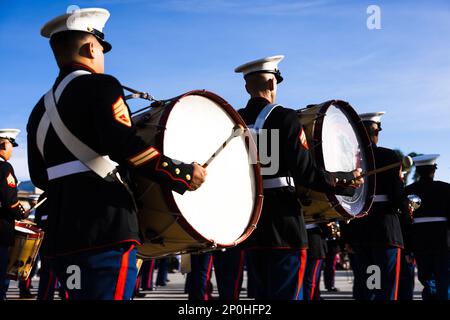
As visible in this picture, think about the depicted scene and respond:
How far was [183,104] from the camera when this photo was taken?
360cm

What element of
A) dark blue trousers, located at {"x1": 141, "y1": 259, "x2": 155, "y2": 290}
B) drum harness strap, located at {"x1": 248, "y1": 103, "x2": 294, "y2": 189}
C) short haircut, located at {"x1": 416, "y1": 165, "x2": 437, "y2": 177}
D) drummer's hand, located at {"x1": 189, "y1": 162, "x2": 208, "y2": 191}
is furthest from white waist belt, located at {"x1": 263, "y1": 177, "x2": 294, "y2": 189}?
dark blue trousers, located at {"x1": 141, "y1": 259, "x2": 155, "y2": 290}

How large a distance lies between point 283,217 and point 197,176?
1295mm

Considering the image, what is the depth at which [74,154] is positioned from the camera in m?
3.19

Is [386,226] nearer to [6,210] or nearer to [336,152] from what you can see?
[336,152]

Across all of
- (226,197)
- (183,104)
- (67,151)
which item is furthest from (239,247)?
(67,151)

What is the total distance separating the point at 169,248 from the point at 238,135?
0.81 m

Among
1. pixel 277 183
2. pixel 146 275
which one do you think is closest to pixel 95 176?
pixel 277 183

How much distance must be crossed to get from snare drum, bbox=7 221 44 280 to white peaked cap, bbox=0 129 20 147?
97 centimetres

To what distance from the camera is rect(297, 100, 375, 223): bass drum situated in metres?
4.89

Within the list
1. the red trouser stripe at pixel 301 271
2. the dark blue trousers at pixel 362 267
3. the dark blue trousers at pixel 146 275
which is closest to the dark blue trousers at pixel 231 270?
the red trouser stripe at pixel 301 271

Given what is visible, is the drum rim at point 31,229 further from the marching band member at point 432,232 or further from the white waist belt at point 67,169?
the white waist belt at point 67,169

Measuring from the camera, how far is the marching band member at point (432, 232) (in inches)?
310
